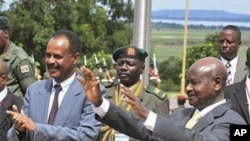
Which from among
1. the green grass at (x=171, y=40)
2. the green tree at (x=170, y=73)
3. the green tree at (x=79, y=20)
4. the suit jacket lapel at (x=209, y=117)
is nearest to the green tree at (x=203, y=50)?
the green tree at (x=170, y=73)

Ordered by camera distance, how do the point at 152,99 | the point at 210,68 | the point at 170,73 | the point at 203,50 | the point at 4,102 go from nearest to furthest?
1. the point at 210,68
2. the point at 4,102
3. the point at 152,99
4. the point at 203,50
5. the point at 170,73

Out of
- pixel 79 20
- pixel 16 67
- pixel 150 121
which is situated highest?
pixel 150 121

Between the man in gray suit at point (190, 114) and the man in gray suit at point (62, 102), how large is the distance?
0.60 meters

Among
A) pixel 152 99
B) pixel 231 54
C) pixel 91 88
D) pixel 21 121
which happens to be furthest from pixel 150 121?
pixel 231 54

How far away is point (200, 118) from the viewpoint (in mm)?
3668

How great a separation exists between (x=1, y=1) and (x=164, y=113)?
Answer: 23.6 metres

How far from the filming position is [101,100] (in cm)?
332

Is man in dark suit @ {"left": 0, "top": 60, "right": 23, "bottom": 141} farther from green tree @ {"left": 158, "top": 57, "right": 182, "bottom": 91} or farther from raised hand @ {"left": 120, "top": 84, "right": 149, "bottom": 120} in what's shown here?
green tree @ {"left": 158, "top": 57, "right": 182, "bottom": 91}

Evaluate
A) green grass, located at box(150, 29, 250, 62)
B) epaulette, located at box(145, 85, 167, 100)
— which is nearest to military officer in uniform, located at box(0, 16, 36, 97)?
epaulette, located at box(145, 85, 167, 100)

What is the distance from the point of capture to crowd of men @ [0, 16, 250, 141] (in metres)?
3.34

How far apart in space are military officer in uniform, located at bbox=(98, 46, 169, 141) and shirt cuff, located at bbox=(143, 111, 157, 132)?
5.74 ft

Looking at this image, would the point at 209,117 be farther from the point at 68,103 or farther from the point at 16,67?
the point at 16,67

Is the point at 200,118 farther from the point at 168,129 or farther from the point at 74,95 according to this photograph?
the point at 74,95

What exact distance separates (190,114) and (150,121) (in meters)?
0.60
